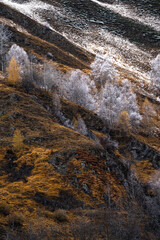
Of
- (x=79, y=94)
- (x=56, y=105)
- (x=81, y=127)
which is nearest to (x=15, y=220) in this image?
(x=81, y=127)

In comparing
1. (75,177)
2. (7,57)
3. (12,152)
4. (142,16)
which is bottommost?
(7,57)

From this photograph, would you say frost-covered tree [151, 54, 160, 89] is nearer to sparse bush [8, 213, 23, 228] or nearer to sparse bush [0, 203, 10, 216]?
sparse bush [0, 203, 10, 216]

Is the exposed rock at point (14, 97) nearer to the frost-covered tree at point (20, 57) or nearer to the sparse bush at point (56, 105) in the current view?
the sparse bush at point (56, 105)

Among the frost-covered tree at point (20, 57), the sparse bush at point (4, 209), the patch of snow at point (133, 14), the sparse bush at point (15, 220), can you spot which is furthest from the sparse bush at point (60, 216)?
the patch of snow at point (133, 14)

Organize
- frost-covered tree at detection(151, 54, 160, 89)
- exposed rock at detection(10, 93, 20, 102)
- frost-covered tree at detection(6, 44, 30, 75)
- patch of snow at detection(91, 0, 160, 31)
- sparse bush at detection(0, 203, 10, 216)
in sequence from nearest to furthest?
sparse bush at detection(0, 203, 10, 216), exposed rock at detection(10, 93, 20, 102), frost-covered tree at detection(6, 44, 30, 75), frost-covered tree at detection(151, 54, 160, 89), patch of snow at detection(91, 0, 160, 31)

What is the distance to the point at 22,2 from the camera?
368 feet

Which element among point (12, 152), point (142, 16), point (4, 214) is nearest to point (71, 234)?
point (4, 214)

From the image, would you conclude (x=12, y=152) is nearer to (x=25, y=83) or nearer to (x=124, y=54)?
(x=25, y=83)

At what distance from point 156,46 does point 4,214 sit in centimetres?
11365

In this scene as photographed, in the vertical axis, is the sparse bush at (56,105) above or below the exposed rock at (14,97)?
below

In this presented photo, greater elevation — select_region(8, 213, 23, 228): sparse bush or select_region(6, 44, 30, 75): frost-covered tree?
select_region(8, 213, 23, 228): sparse bush

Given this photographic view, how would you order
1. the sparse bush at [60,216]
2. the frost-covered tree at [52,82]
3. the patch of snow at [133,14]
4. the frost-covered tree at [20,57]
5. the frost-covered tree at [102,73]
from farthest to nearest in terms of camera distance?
the patch of snow at [133,14], the frost-covered tree at [102,73], the frost-covered tree at [20,57], the frost-covered tree at [52,82], the sparse bush at [60,216]

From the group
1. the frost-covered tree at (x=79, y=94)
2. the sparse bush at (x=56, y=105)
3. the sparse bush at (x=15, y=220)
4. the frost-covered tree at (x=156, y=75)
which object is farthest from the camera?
the frost-covered tree at (x=156, y=75)

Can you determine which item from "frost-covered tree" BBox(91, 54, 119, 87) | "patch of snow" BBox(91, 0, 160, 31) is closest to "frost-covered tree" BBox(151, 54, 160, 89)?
"frost-covered tree" BBox(91, 54, 119, 87)
